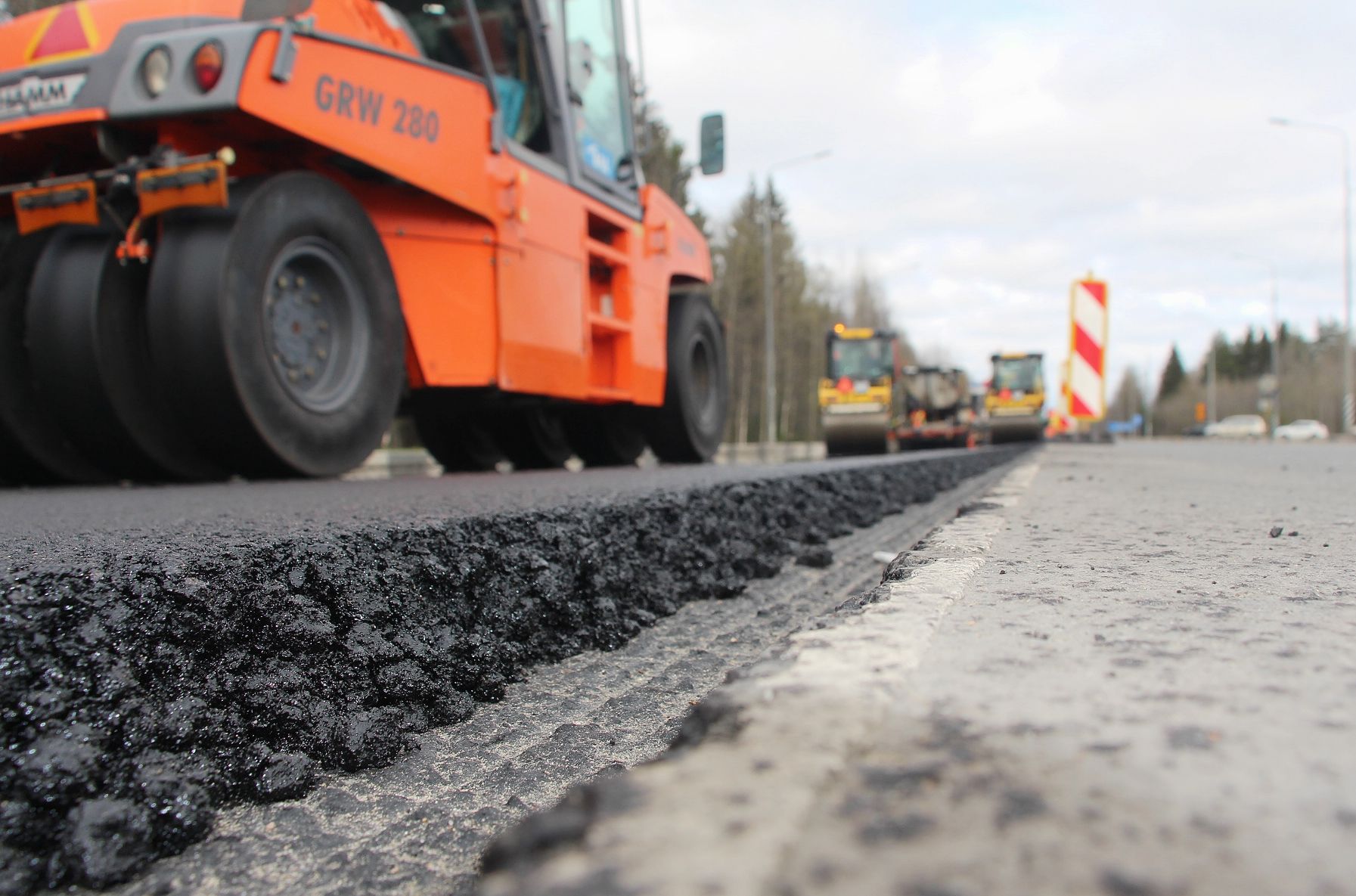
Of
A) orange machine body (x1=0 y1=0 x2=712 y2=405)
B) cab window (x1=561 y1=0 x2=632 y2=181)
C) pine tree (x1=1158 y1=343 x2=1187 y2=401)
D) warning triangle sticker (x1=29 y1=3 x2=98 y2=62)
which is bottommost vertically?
orange machine body (x1=0 y1=0 x2=712 y2=405)

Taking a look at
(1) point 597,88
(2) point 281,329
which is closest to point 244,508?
(2) point 281,329

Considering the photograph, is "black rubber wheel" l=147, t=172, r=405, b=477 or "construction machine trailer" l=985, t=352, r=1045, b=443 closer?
"black rubber wheel" l=147, t=172, r=405, b=477

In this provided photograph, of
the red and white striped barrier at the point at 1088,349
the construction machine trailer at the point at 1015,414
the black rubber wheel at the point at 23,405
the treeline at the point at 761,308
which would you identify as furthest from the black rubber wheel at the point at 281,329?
the treeline at the point at 761,308

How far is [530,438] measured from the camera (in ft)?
22.8

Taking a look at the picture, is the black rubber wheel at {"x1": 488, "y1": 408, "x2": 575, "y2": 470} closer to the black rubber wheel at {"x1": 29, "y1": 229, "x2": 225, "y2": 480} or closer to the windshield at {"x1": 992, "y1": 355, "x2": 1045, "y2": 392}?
the black rubber wheel at {"x1": 29, "y1": 229, "x2": 225, "y2": 480}

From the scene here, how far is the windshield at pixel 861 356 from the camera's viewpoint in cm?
1930

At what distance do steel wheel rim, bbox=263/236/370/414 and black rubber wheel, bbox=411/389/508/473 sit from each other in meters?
2.83

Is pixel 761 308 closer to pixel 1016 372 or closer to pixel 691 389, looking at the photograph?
pixel 1016 372

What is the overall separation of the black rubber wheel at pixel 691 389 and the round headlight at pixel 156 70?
4046mm

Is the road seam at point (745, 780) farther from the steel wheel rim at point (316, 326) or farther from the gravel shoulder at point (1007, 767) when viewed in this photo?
the steel wheel rim at point (316, 326)

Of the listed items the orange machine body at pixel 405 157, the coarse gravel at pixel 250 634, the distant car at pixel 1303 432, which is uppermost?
the orange machine body at pixel 405 157

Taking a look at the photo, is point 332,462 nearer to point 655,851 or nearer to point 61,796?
point 61,796

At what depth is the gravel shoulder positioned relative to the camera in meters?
0.55

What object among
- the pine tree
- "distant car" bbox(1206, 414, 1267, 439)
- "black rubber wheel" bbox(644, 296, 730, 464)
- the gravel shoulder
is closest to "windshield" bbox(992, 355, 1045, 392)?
"black rubber wheel" bbox(644, 296, 730, 464)
